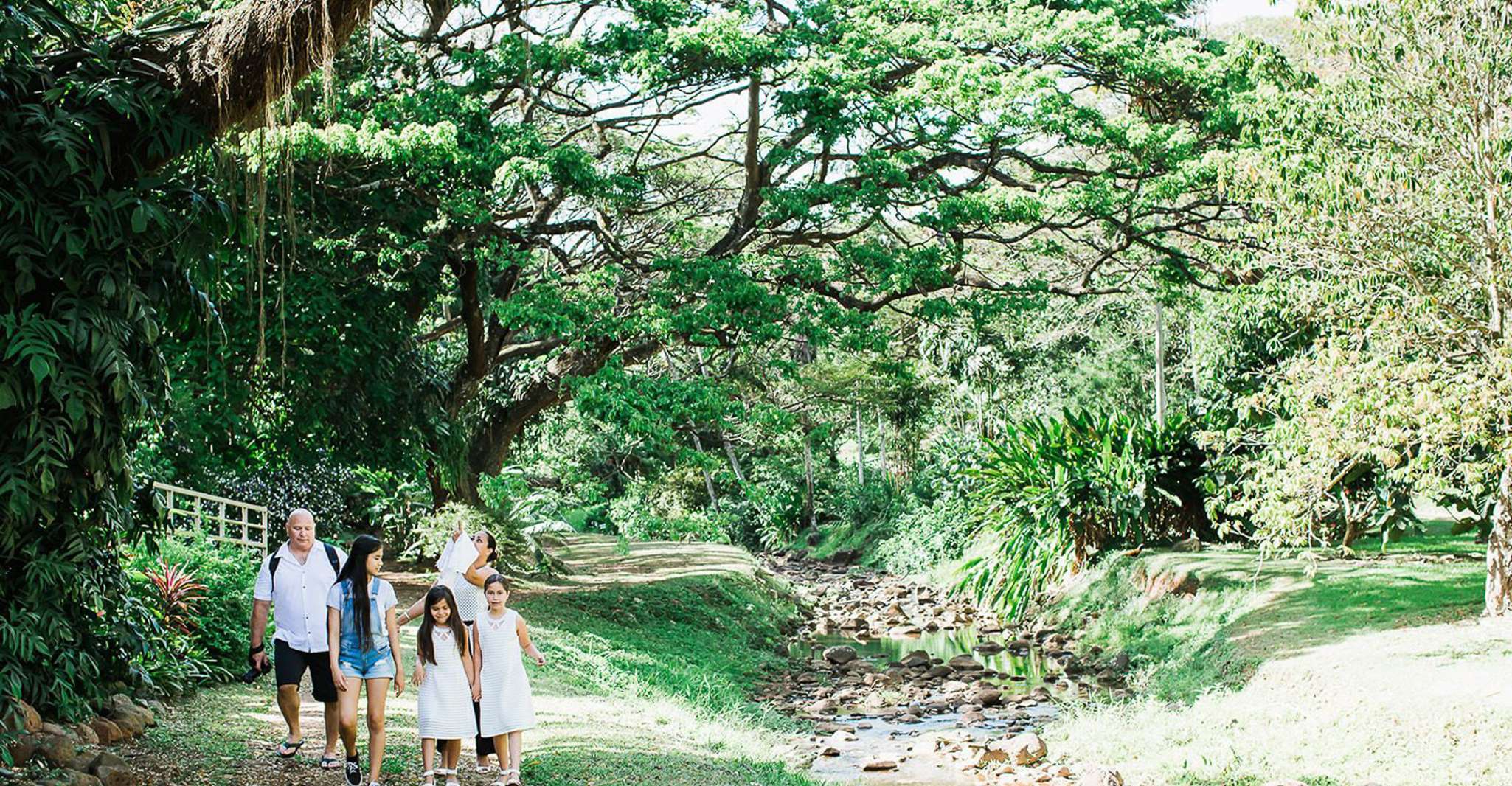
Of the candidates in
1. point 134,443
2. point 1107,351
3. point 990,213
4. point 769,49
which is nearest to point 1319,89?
point 990,213

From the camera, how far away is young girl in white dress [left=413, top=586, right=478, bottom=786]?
697 centimetres

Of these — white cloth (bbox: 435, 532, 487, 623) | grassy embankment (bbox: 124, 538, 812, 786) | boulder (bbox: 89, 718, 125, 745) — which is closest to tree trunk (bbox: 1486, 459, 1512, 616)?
grassy embankment (bbox: 124, 538, 812, 786)

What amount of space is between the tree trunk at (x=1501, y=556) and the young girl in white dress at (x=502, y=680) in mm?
8323

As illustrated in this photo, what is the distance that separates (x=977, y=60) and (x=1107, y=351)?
1467cm

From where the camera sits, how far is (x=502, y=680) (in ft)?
23.9

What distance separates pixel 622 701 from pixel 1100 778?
4.21m

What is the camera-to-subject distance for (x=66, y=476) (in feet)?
22.3

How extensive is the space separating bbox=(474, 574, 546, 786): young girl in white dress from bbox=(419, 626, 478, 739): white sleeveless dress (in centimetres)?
12

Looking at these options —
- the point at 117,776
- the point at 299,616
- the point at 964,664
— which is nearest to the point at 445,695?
the point at 299,616

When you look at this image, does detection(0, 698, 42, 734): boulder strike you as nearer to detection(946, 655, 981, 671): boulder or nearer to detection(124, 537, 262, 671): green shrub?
detection(124, 537, 262, 671): green shrub

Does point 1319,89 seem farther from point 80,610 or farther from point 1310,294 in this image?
point 80,610

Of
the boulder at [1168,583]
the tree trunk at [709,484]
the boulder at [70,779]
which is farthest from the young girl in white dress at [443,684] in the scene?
the tree trunk at [709,484]

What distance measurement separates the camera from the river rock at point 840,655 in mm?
16719

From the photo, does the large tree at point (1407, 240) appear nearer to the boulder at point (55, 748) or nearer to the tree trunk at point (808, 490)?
the boulder at point (55, 748)
